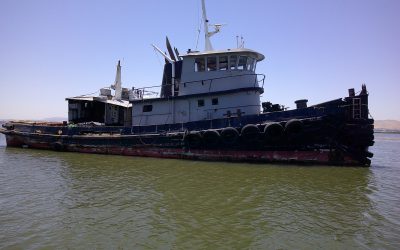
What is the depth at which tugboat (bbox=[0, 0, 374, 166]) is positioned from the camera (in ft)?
39.2

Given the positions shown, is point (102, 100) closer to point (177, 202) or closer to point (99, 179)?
point (99, 179)

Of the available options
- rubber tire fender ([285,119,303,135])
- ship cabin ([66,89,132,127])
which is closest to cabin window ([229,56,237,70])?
rubber tire fender ([285,119,303,135])

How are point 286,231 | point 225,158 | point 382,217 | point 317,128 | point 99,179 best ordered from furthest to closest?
point 225,158 → point 317,128 → point 99,179 → point 382,217 → point 286,231

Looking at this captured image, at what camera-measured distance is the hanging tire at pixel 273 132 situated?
40.0 ft

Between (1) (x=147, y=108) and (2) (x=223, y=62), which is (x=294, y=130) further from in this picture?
(1) (x=147, y=108)

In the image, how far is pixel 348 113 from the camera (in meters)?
11.9

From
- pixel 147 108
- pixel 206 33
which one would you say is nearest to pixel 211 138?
pixel 147 108

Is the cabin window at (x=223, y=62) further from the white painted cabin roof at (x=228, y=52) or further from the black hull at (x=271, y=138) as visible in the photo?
the black hull at (x=271, y=138)

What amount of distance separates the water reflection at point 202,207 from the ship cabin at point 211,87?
3.81 metres

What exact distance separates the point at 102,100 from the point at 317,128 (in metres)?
12.6

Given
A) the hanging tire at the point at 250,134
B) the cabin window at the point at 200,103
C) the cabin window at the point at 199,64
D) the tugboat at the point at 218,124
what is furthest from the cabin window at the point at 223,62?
the hanging tire at the point at 250,134

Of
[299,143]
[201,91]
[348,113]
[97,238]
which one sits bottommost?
[97,238]

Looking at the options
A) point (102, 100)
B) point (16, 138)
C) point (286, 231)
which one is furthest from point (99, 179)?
point (16, 138)

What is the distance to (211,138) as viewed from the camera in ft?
44.9
